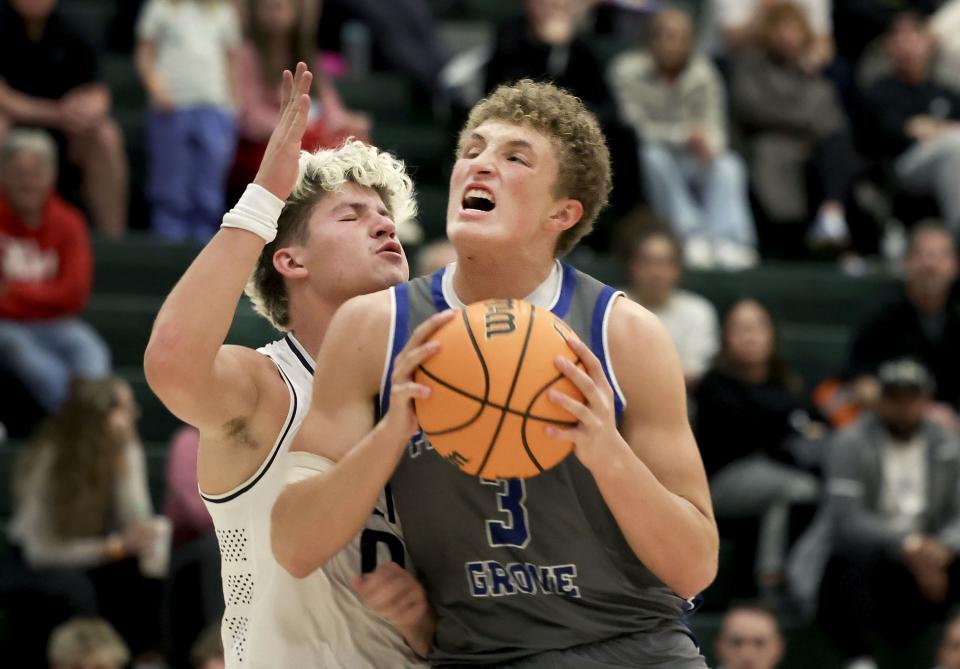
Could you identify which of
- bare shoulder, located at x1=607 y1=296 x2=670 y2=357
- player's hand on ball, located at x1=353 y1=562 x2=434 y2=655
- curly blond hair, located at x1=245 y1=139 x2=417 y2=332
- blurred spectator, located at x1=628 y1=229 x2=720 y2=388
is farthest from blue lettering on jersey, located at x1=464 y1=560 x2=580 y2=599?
blurred spectator, located at x1=628 y1=229 x2=720 y2=388

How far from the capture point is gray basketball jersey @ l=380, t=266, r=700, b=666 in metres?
3.74

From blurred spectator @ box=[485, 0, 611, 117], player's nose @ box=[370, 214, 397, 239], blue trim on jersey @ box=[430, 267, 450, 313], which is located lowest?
blue trim on jersey @ box=[430, 267, 450, 313]

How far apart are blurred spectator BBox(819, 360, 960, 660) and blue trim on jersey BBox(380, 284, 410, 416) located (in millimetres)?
5149

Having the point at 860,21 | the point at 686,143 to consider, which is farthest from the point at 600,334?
the point at 860,21

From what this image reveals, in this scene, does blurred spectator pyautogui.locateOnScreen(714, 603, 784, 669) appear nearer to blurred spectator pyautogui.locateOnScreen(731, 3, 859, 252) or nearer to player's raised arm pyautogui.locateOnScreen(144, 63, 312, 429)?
blurred spectator pyautogui.locateOnScreen(731, 3, 859, 252)

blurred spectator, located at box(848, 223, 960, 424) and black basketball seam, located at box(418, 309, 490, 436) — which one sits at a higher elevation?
blurred spectator, located at box(848, 223, 960, 424)

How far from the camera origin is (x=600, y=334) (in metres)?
3.74

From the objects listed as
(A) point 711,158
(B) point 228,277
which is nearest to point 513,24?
(A) point 711,158

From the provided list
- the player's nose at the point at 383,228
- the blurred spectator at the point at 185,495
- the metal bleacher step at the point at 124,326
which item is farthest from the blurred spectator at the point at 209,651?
the player's nose at the point at 383,228

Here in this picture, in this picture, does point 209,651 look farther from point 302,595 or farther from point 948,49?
point 948,49

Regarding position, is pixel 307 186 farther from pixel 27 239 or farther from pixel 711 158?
pixel 711 158

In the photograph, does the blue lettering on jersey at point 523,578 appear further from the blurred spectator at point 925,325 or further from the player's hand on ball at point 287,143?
the blurred spectator at point 925,325

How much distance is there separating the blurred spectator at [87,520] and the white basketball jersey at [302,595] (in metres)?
3.74

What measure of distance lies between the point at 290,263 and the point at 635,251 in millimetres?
5095
